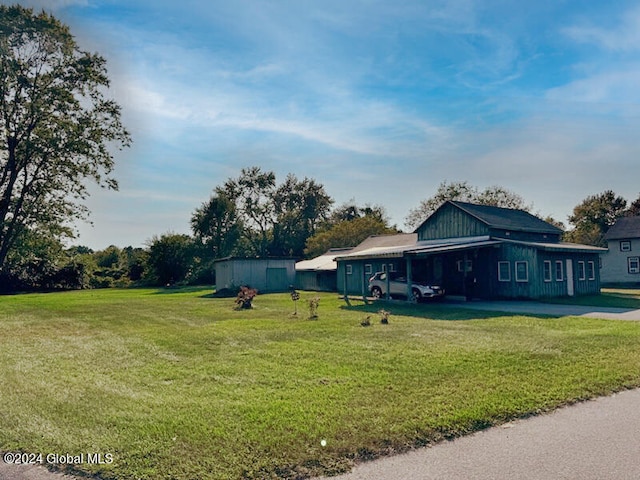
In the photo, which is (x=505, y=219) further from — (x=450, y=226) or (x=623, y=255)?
(x=623, y=255)

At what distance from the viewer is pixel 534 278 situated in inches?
889

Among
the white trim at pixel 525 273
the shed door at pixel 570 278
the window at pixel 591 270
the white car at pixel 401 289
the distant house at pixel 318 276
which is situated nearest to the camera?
the white car at pixel 401 289

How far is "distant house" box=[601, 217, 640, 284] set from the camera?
37.8m

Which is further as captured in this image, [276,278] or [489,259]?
[276,278]

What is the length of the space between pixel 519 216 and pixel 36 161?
92.3 ft

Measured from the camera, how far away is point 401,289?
23.2m

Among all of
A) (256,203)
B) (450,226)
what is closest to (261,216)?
(256,203)

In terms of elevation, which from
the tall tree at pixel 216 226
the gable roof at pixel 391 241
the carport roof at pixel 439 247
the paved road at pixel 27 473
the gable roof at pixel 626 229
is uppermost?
the tall tree at pixel 216 226

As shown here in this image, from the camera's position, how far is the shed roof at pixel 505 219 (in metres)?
27.4

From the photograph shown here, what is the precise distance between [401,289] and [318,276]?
47.6ft

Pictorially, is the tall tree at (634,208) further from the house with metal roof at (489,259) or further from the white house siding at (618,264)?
the house with metal roof at (489,259)

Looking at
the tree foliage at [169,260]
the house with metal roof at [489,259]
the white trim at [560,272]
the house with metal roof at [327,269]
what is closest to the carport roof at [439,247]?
the house with metal roof at [489,259]

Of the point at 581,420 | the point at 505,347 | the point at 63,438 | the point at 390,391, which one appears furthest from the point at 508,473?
the point at 505,347

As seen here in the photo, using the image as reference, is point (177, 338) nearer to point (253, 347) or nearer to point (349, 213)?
point (253, 347)
